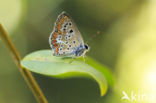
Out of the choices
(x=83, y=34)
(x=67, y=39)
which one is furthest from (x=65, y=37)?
(x=83, y=34)

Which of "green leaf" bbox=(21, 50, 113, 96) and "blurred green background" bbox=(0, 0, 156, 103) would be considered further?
"blurred green background" bbox=(0, 0, 156, 103)

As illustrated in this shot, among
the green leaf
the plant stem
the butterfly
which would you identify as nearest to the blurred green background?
the butterfly

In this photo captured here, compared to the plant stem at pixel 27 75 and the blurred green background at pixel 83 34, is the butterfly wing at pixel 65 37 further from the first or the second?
the blurred green background at pixel 83 34

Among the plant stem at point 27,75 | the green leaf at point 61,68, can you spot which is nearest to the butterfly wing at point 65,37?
the green leaf at point 61,68

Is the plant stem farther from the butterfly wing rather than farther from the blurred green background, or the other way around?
the blurred green background

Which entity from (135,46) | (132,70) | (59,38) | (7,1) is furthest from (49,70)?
(7,1)

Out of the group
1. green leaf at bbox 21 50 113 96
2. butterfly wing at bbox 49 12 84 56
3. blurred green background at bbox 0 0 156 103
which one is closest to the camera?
green leaf at bbox 21 50 113 96

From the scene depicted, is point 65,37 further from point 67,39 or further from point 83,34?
point 83,34
